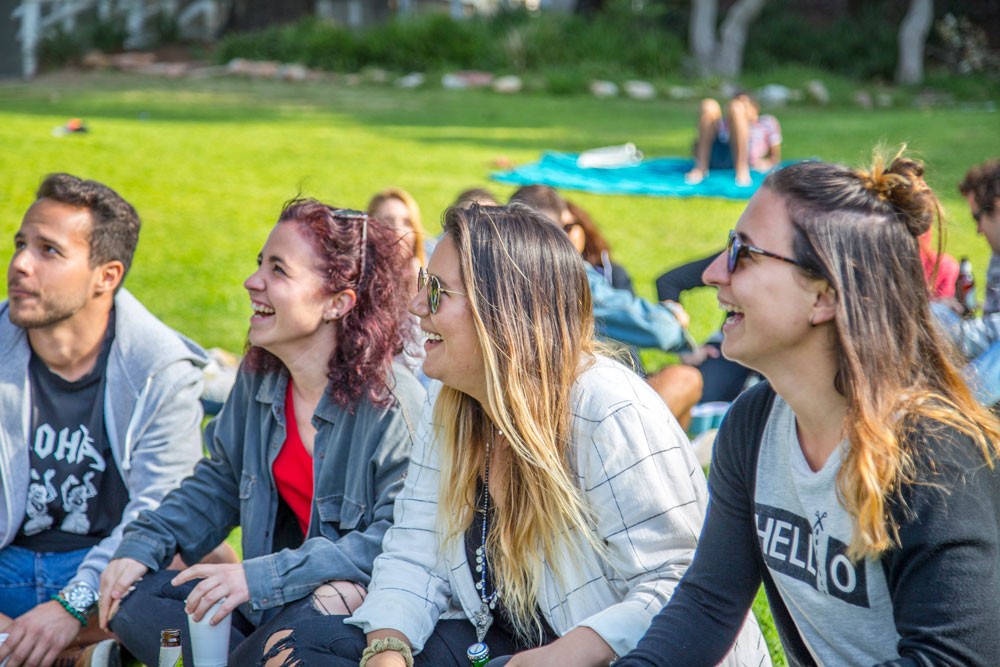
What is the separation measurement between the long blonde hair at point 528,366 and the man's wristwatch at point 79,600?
138 cm

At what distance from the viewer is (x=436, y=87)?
22406 mm

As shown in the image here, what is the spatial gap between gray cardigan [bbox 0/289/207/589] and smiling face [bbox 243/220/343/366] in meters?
0.54

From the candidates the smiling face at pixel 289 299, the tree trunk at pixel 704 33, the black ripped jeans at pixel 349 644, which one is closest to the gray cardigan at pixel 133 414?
the smiling face at pixel 289 299

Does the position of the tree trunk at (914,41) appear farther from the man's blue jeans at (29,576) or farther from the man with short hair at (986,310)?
the man's blue jeans at (29,576)

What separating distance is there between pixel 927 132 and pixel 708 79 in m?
7.79

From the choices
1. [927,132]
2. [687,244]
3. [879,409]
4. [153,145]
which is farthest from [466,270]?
[927,132]

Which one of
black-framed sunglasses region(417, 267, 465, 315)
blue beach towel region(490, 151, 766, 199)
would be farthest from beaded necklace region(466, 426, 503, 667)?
blue beach towel region(490, 151, 766, 199)

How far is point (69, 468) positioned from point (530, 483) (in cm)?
182

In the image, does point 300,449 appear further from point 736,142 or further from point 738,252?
point 736,142

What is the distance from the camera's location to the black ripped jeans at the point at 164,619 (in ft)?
9.51

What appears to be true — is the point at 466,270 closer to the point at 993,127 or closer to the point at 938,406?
the point at 938,406

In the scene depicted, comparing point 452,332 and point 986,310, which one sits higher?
point 452,332

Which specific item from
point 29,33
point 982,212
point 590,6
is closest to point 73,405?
point 982,212

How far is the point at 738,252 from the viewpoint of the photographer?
2.15 metres
